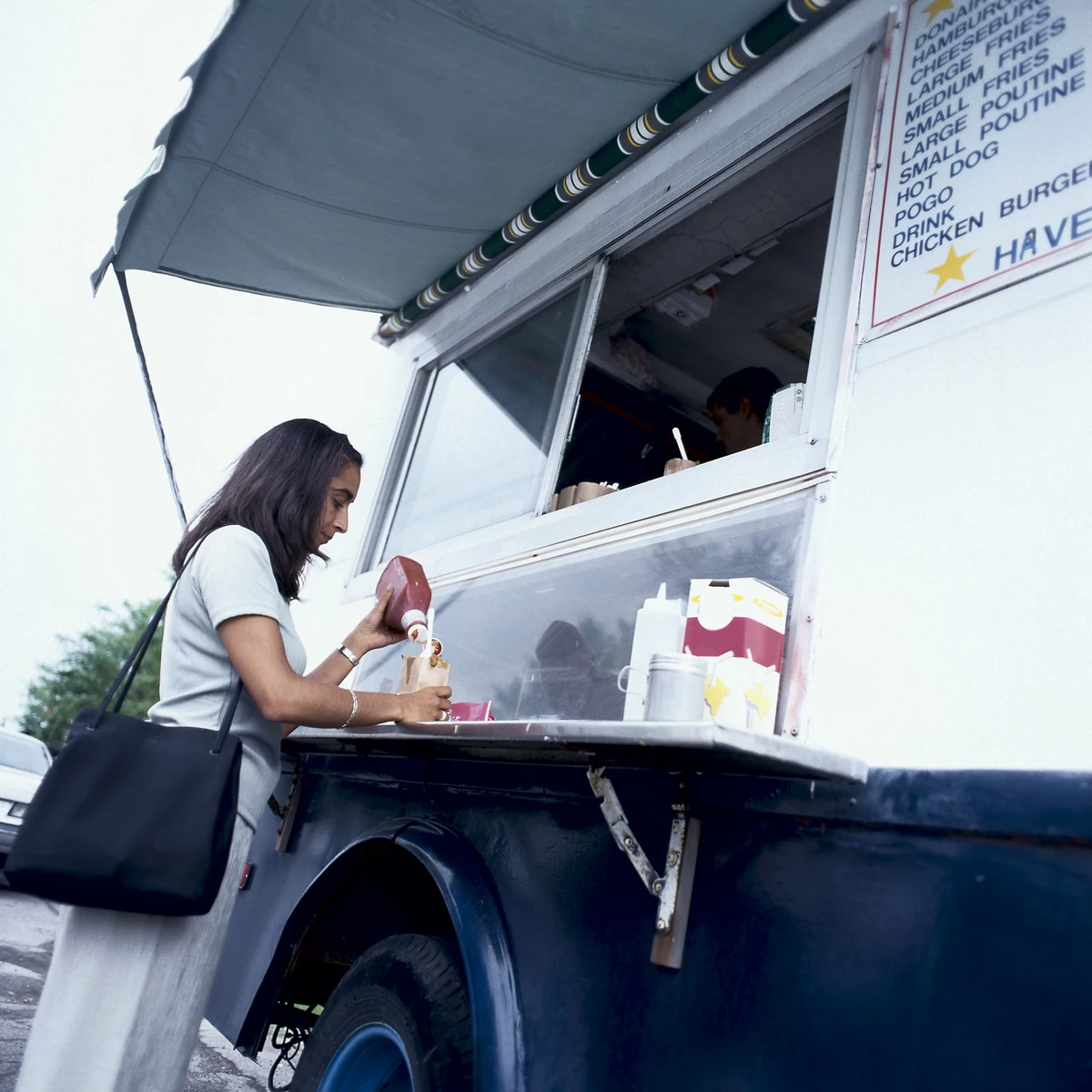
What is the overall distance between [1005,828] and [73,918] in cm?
160

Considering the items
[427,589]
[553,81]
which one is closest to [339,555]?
[427,589]

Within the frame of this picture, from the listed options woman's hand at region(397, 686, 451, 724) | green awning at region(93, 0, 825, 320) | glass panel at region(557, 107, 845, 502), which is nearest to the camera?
woman's hand at region(397, 686, 451, 724)

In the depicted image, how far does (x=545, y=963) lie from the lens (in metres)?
1.68

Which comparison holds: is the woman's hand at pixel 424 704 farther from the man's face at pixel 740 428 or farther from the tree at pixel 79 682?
the tree at pixel 79 682

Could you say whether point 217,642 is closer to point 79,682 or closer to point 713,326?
point 713,326

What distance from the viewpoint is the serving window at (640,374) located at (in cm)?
263

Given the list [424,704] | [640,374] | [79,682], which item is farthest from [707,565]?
[79,682]

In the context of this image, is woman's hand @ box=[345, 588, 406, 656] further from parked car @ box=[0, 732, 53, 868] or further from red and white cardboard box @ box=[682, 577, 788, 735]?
parked car @ box=[0, 732, 53, 868]

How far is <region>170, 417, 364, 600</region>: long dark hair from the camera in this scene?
6.70 feet

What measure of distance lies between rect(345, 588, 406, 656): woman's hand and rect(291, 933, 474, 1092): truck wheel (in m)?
0.72

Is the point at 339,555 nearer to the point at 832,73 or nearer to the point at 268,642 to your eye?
the point at 268,642

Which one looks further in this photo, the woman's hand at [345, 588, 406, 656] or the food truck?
the woman's hand at [345, 588, 406, 656]

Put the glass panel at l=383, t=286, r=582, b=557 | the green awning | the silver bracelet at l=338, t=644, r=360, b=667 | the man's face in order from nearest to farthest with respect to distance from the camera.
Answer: the silver bracelet at l=338, t=644, r=360, b=667
the green awning
the glass panel at l=383, t=286, r=582, b=557
the man's face

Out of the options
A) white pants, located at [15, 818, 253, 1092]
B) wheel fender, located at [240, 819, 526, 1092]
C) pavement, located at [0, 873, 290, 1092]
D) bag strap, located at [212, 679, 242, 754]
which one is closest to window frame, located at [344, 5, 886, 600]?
wheel fender, located at [240, 819, 526, 1092]
